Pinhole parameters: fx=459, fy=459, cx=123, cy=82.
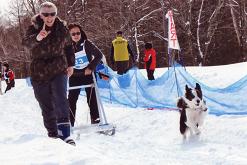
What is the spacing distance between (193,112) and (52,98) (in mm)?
2707

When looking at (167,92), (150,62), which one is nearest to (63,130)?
(167,92)

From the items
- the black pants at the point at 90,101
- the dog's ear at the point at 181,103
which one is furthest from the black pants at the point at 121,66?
the dog's ear at the point at 181,103

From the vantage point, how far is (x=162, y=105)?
31.7 feet

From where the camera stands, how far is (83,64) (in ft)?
23.8

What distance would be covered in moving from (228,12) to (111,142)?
25150 millimetres

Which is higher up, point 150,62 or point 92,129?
point 150,62

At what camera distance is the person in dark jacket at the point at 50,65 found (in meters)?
4.92

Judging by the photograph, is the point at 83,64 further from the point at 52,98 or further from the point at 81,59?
the point at 52,98

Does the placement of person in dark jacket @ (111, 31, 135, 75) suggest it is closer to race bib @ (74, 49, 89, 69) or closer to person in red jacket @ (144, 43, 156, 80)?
person in red jacket @ (144, 43, 156, 80)

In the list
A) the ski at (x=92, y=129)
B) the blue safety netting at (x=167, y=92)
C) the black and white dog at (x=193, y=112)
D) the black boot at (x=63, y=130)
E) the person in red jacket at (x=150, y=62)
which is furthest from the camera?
the person in red jacket at (x=150, y=62)

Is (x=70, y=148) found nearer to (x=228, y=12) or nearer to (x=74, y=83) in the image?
(x=74, y=83)

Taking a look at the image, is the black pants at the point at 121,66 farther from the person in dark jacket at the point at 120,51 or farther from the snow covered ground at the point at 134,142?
the snow covered ground at the point at 134,142

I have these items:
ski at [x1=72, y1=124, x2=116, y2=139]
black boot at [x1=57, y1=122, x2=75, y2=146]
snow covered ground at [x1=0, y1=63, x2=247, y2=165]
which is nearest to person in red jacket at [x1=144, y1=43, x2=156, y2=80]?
snow covered ground at [x1=0, y1=63, x2=247, y2=165]

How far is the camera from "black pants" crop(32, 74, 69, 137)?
5.01 metres
